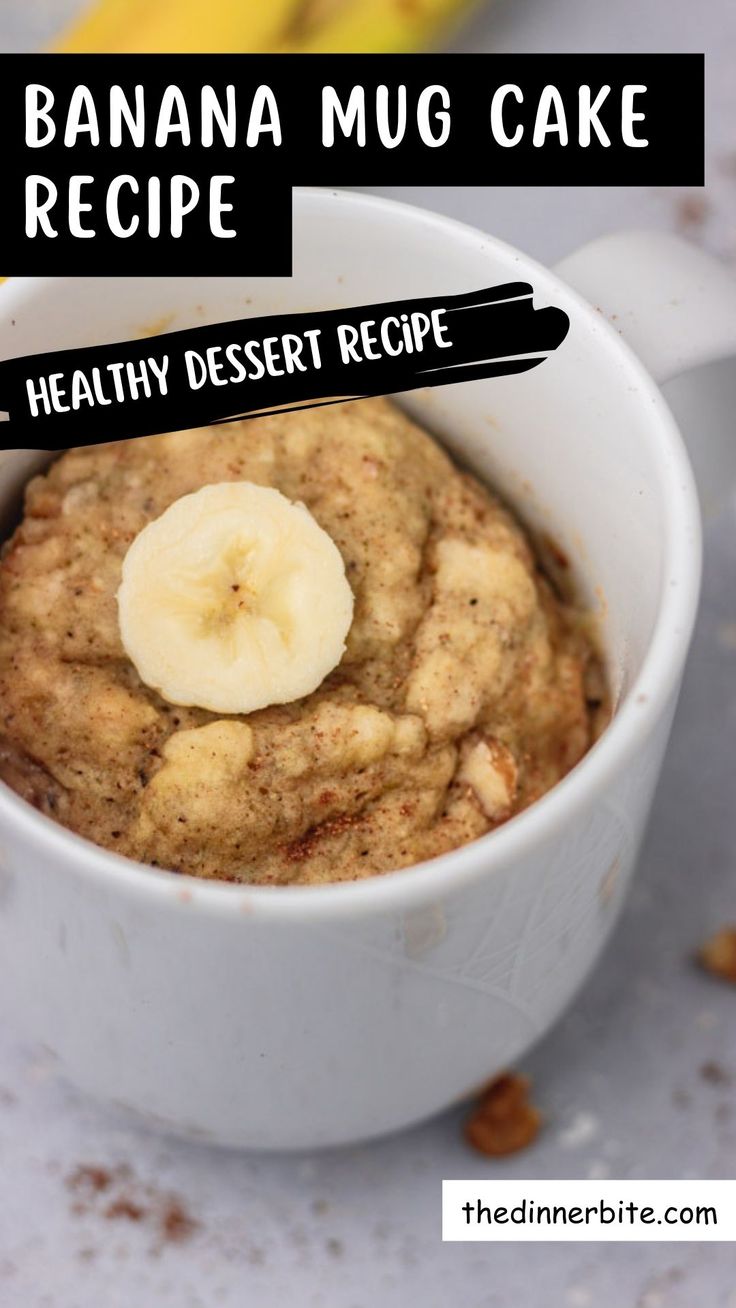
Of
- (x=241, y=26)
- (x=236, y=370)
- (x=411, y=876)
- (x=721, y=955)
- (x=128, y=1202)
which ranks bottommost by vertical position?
(x=128, y=1202)

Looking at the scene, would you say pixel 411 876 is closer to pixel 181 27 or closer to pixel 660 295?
pixel 660 295

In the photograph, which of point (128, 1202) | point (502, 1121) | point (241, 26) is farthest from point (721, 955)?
point (241, 26)

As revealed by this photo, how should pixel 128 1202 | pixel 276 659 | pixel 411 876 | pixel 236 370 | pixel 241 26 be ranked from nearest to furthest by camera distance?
pixel 411 876 < pixel 276 659 < pixel 236 370 < pixel 128 1202 < pixel 241 26

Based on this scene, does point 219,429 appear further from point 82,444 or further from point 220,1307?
point 220,1307

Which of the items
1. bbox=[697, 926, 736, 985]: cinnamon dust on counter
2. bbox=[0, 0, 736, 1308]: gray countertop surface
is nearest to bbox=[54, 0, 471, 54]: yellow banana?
bbox=[0, 0, 736, 1308]: gray countertop surface

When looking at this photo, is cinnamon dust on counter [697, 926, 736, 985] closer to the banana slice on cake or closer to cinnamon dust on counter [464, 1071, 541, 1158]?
cinnamon dust on counter [464, 1071, 541, 1158]

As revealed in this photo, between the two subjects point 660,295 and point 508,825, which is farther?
point 660,295

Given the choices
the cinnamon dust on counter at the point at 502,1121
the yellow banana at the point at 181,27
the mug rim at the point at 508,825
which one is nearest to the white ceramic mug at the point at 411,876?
the mug rim at the point at 508,825
